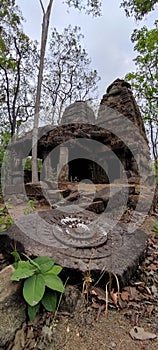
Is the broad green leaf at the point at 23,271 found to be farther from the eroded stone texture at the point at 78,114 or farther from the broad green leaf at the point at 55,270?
the eroded stone texture at the point at 78,114

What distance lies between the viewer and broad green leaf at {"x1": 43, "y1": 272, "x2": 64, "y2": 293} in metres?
1.45

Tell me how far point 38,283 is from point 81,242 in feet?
2.61

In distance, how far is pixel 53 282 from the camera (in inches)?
58.4

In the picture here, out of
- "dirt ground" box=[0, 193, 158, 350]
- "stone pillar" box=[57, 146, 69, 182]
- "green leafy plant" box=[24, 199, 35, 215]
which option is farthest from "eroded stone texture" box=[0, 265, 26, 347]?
"stone pillar" box=[57, 146, 69, 182]

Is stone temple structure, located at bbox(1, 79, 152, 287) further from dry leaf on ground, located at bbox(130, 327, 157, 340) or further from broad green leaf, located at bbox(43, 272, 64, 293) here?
dry leaf on ground, located at bbox(130, 327, 157, 340)

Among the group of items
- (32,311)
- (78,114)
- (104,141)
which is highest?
(78,114)

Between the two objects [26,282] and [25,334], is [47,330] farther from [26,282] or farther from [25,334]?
[26,282]

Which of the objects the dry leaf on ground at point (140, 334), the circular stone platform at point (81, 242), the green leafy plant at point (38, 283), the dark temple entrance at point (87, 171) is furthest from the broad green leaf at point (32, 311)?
the dark temple entrance at point (87, 171)

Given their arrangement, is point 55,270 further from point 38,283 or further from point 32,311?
point 32,311

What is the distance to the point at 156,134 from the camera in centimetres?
2089

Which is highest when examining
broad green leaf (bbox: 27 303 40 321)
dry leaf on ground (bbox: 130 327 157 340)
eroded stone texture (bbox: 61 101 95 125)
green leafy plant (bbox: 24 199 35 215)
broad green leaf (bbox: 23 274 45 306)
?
eroded stone texture (bbox: 61 101 95 125)

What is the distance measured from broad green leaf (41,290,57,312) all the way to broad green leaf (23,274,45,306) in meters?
0.15

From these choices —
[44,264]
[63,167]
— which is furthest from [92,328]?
[63,167]

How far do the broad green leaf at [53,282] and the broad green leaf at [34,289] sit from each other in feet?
0.13
